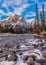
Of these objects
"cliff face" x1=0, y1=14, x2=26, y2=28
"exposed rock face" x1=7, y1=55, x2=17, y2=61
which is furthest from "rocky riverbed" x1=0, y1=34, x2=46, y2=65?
"cliff face" x1=0, y1=14, x2=26, y2=28

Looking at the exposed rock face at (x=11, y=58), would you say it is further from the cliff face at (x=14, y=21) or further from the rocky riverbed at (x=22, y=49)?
the cliff face at (x=14, y=21)

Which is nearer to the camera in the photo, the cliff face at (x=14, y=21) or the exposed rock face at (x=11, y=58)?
the exposed rock face at (x=11, y=58)

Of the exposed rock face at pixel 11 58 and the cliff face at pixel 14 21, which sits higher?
the cliff face at pixel 14 21

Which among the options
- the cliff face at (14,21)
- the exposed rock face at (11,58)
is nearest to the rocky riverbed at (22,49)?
the exposed rock face at (11,58)

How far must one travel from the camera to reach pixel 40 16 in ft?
7.72

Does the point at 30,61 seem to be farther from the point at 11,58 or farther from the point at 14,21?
the point at 14,21

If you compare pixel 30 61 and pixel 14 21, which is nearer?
pixel 30 61

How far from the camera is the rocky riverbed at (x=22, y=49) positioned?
6.50 feet

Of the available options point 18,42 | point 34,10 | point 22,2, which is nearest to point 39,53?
point 18,42

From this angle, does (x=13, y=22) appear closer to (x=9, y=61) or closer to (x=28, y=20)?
(x=28, y=20)

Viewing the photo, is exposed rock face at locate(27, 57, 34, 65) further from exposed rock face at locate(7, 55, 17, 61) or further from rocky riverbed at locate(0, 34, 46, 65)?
exposed rock face at locate(7, 55, 17, 61)

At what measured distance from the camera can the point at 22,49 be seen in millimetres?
2143

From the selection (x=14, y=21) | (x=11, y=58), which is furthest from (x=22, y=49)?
(x=14, y=21)

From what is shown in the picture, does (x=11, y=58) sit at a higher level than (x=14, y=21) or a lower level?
lower
